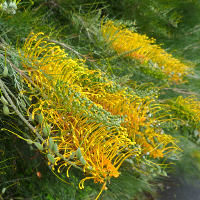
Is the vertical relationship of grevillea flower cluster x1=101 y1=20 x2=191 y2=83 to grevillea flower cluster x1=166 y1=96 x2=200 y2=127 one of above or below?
above

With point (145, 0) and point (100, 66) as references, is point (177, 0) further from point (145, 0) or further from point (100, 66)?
point (100, 66)

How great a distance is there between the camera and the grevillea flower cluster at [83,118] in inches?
15.0

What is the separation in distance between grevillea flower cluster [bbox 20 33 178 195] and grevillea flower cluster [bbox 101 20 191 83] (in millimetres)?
154

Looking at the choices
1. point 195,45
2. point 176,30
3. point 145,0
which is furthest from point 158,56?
point 195,45

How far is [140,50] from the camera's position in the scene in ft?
2.08

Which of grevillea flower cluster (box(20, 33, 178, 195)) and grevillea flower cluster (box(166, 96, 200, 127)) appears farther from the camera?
grevillea flower cluster (box(166, 96, 200, 127))

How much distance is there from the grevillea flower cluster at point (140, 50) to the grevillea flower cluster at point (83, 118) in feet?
0.51

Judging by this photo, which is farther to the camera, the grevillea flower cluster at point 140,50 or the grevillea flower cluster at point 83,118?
the grevillea flower cluster at point 140,50

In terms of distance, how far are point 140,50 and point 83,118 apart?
0.95 feet

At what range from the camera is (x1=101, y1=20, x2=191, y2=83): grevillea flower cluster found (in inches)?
24.6

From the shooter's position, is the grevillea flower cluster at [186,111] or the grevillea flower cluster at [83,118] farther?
the grevillea flower cluster at [186,111]

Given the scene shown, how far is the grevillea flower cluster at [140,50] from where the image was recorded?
2.05 feet

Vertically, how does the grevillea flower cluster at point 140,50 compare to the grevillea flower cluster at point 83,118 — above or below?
above

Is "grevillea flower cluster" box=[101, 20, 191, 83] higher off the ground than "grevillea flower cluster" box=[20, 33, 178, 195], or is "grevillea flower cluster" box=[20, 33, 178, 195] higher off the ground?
"grevillea flower cluster" box=[101, 20, 191, 83]
